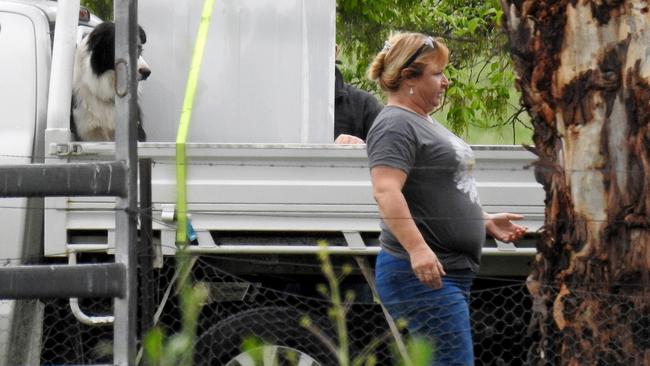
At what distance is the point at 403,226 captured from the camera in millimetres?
4230

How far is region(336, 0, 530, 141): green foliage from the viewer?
384 inches

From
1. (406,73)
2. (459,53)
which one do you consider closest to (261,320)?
(406,73)

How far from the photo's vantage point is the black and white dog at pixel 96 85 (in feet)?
19.9

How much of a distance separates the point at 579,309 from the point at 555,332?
0.12 m

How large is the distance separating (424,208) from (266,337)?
984mm

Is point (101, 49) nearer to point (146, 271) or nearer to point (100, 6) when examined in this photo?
point (146, 271)

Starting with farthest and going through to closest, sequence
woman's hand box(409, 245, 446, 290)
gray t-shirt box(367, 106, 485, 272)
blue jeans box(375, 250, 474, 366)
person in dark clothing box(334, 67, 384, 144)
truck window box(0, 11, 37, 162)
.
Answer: person in dark clothing box(334, 67, 384, 144)
truck window box(0, 11, 37, 162)
gray t-shirt box(367, 106, 485, 272)
blue jeans box(375, 250, 474, 366)
woman's hand box(409, 245, 446, 290)

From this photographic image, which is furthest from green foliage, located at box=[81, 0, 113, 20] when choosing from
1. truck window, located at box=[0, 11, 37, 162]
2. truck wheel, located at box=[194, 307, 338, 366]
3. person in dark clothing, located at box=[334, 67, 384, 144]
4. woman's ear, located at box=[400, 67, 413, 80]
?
woman's ear, located at box=[400, 67, 413, 80]

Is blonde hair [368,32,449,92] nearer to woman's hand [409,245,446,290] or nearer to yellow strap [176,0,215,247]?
woman's hand [409,245,446,290]

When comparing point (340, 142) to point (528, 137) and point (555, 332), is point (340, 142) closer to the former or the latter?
point (555, 332)

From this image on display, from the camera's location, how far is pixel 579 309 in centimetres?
389

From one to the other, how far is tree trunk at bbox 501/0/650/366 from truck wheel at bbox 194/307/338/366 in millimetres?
1345

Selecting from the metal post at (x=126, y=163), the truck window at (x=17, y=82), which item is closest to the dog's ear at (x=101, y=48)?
the truck window at (x=17, y=82)

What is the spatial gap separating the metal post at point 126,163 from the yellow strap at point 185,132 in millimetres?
666
